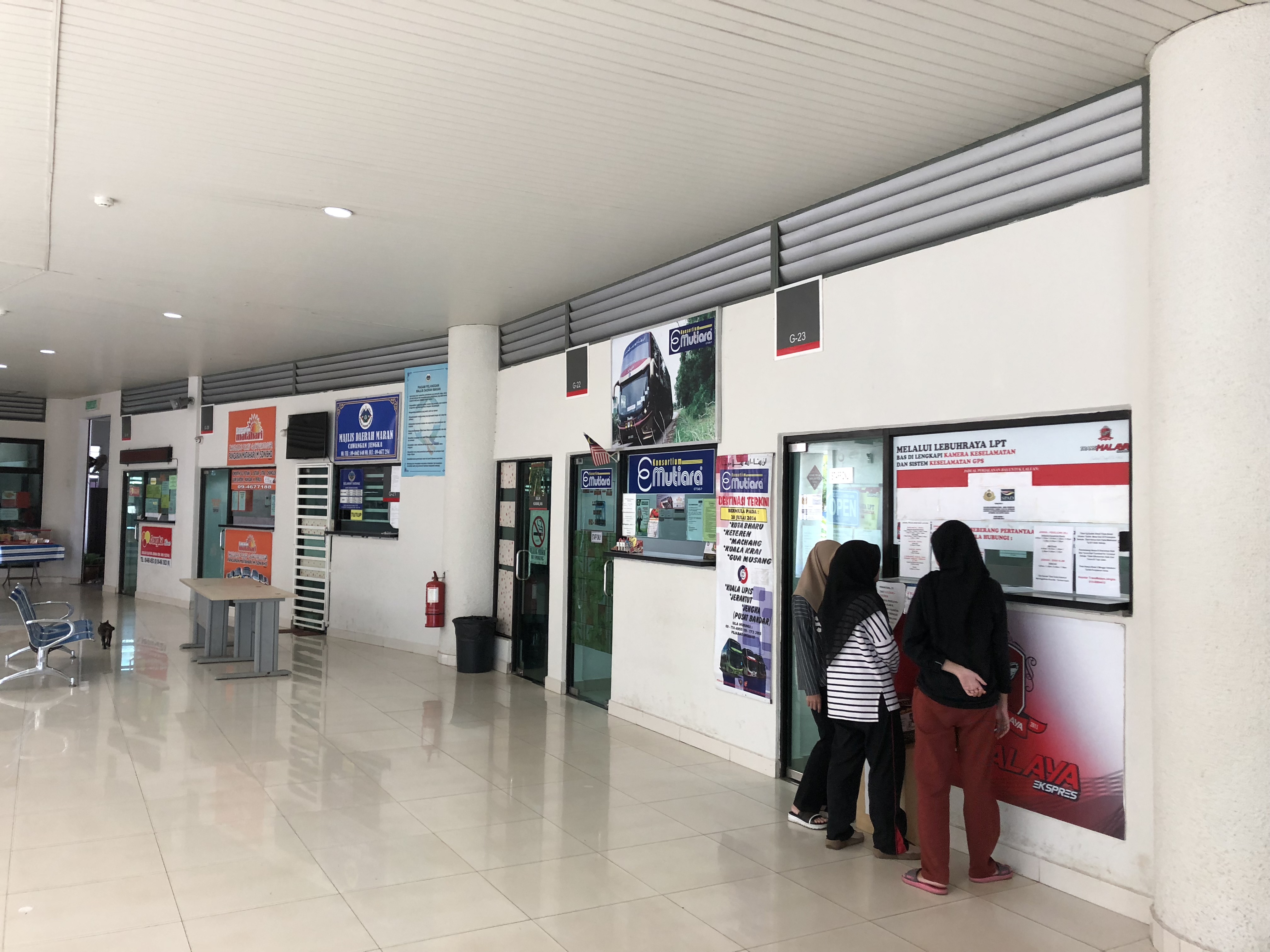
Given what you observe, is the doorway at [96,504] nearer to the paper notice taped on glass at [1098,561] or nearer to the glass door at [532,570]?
the glass door at [532,570]

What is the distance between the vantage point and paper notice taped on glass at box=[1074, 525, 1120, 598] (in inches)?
148

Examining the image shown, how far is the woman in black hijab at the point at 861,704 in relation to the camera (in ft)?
13.9

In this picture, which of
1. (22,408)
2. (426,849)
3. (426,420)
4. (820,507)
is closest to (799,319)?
(820,507)

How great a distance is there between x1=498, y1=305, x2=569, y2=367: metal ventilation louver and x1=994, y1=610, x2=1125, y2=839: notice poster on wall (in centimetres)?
487

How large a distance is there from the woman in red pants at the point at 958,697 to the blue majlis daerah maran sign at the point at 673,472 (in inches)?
96.7

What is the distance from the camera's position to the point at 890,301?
4.73m

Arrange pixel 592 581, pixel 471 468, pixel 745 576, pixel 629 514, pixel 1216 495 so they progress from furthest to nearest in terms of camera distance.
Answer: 1. pixel 471 468
2. pixel 592 581
3. pixel 629 514
4. pixel 745 576
5. pixel 1216 495

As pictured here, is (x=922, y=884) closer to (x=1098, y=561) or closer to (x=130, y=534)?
(x=1098, y=561)

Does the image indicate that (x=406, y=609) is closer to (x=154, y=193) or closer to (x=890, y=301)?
(x=154, y=193)

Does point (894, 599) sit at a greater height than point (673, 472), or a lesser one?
lesser

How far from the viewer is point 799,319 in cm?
531

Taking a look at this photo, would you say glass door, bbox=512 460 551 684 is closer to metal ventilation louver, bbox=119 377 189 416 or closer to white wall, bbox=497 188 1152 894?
white wall, bbox=497 188 1152 894

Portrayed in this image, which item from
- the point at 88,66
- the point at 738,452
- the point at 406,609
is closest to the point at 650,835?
the point at 738,452

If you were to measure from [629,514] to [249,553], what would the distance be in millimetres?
7126
